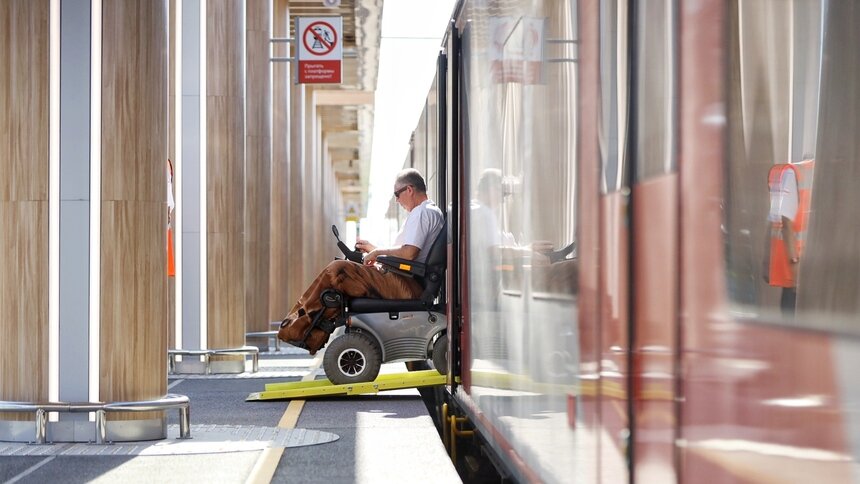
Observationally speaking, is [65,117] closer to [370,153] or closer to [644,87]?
[644,87]

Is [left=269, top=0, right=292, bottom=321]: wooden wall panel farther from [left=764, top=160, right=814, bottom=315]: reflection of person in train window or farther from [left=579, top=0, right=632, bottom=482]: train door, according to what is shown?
[left=764, top=160, right=814, bottom=315]: reflection of person in train window

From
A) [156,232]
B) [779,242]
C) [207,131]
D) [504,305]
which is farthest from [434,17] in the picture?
[779,242]

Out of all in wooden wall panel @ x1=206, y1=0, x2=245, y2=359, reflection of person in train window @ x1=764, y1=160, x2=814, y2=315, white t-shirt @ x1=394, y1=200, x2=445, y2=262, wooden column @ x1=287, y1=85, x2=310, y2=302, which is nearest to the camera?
reflection of person in train window @ x1=764, y1=160, x2=814, y2=315

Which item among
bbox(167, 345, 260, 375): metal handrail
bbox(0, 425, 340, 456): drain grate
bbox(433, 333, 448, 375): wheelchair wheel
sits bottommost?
bbox(167, 345, 260, 375): metal handrail

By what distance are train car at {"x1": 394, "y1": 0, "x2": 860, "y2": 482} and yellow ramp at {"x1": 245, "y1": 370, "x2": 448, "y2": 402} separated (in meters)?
3.64

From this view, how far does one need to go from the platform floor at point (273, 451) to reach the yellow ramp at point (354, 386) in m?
0.07

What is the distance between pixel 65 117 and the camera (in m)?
6.54

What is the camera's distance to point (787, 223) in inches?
70.0

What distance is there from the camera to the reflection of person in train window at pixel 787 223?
5.67 feet

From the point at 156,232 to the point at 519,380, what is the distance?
3075 millimetres

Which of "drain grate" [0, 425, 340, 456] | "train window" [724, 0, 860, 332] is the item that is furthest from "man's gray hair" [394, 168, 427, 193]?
"train window" [724, 0, 860, 332]

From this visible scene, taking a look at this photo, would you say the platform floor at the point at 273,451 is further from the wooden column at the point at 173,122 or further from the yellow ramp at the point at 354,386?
the wooden column at the point at 173,122

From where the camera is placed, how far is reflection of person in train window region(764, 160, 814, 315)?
68.1 inches

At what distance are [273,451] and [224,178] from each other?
6594 mm
